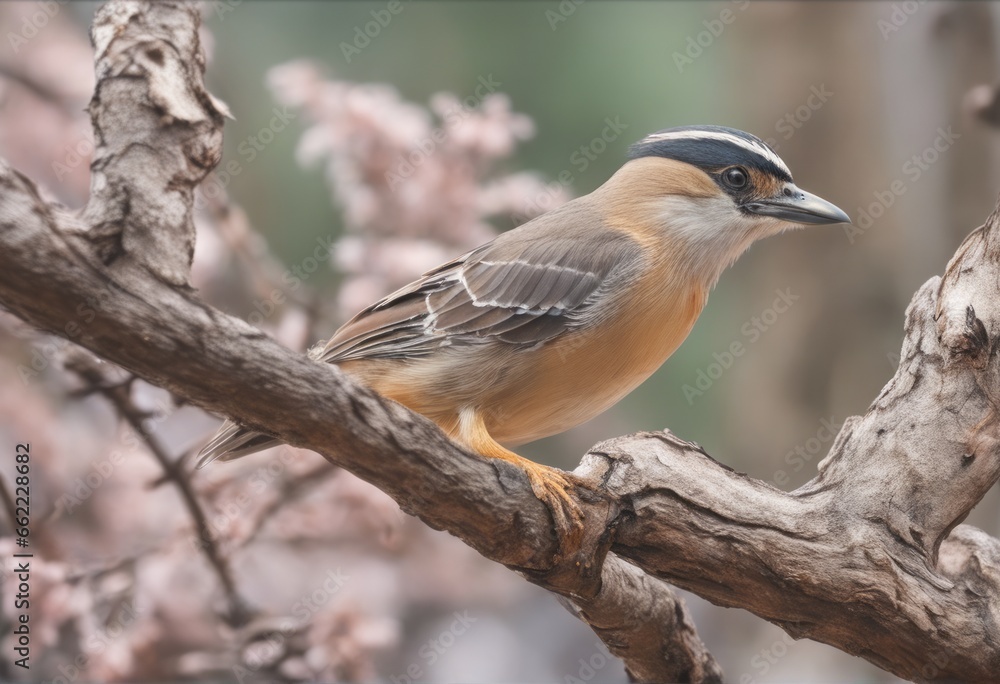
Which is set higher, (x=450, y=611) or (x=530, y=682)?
(x=450, y=611)

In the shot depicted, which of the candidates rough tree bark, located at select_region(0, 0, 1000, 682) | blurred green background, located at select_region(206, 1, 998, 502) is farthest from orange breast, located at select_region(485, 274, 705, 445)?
blurred green background, located at select_region(206, 1, 998, 502)

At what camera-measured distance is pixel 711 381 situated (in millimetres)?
4543

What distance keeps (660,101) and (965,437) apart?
7.87ft

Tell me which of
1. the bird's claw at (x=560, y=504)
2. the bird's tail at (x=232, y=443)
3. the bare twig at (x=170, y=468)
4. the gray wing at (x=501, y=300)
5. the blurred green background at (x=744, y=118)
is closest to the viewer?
the bird's claw at (x=560, y=504)

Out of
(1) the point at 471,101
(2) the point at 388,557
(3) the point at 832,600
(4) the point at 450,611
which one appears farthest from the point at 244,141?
(3) the point at 832,600

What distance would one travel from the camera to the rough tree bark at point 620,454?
1.33 m

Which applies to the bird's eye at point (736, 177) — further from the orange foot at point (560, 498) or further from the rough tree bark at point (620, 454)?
the orange foot at point (560, 498)

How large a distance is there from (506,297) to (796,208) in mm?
751

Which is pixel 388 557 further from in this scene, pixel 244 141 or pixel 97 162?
pixel 97 162

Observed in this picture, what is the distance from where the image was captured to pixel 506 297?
7.17 ft

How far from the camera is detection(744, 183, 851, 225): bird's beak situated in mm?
2264

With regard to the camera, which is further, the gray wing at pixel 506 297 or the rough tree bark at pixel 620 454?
the gray wing at pixel 506 297

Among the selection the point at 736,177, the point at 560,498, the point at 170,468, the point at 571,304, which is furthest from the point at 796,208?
the point at 170,468

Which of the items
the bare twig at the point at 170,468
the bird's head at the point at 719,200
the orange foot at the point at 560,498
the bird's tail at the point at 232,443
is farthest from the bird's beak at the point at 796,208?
the bare twig at the point at 170,468
